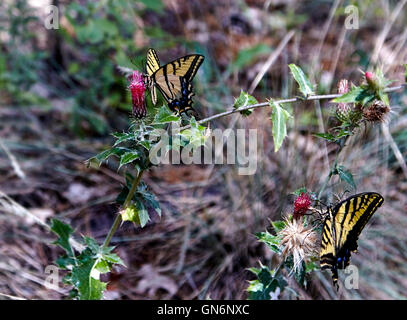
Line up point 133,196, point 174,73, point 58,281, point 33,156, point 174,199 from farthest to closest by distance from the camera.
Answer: point 33,156 → point 174,199 → point 58,281 → point 174,73 → point 133,196

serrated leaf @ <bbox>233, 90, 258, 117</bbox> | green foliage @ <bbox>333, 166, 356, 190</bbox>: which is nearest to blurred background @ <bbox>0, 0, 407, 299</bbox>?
green foliage @ <bbox>333, 166, 356, 190</bbox>

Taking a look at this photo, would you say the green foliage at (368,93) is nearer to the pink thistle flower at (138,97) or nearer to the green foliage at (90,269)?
the pink thistle flower at (138,97)

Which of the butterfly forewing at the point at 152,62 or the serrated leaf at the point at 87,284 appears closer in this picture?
the serrated leaf at the point at 87,284

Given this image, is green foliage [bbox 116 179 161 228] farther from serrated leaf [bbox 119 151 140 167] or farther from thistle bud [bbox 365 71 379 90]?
thistle bud [bbox 365 71 379 90]

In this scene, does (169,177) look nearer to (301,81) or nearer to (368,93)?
(301,81)

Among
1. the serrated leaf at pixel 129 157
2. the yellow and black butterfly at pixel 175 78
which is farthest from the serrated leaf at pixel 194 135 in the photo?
the yellow and black butterfly at pixel 175 78

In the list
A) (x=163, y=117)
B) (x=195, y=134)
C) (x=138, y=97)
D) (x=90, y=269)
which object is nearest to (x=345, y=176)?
(x=195, y=134)

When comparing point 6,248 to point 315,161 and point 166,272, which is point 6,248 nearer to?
point 166,272

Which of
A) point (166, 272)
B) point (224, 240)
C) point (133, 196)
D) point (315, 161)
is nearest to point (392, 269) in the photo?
point (315, 161)
